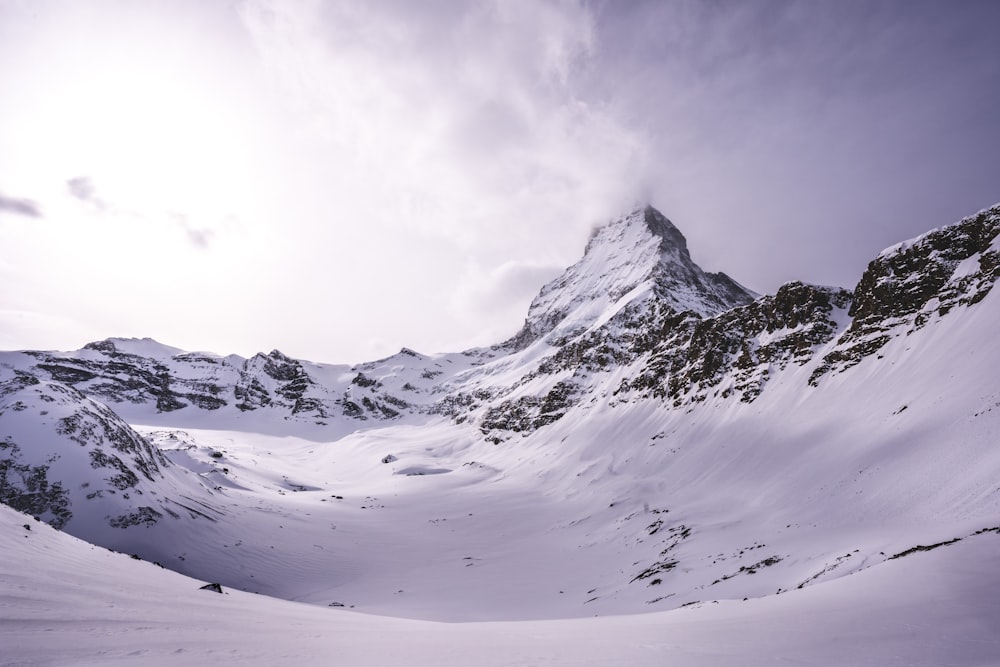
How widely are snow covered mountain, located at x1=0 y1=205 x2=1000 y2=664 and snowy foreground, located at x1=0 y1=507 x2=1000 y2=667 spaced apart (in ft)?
12.5

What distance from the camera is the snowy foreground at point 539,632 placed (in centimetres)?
780

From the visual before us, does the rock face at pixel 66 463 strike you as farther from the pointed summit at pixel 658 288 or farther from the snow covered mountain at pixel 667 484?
the pointed summit at pixel 658 288

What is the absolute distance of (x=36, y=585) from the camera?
33.1ft

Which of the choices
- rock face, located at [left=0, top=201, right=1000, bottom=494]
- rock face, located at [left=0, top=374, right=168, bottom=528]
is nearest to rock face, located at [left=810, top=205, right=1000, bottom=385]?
rock face, located at [left=0, top=201, right=1000, bottom=494]

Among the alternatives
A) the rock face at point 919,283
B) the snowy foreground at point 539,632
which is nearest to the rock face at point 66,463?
the snowy foreground at point 539,632

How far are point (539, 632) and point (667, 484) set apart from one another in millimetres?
41382

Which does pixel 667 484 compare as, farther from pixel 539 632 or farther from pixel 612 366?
pixel 612 366

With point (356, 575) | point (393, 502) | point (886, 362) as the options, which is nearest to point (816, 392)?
point (886, 362)

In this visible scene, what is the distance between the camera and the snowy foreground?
780cm

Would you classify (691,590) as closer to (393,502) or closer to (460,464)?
(393,502)

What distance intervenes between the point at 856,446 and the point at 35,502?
200 ft

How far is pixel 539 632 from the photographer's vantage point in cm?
1216

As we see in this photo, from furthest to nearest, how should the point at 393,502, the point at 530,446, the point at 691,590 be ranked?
1. the point at 530,446
2. the point at 393,502
3. the point at 691,590

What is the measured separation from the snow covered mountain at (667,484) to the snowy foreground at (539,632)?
3.81 metres
